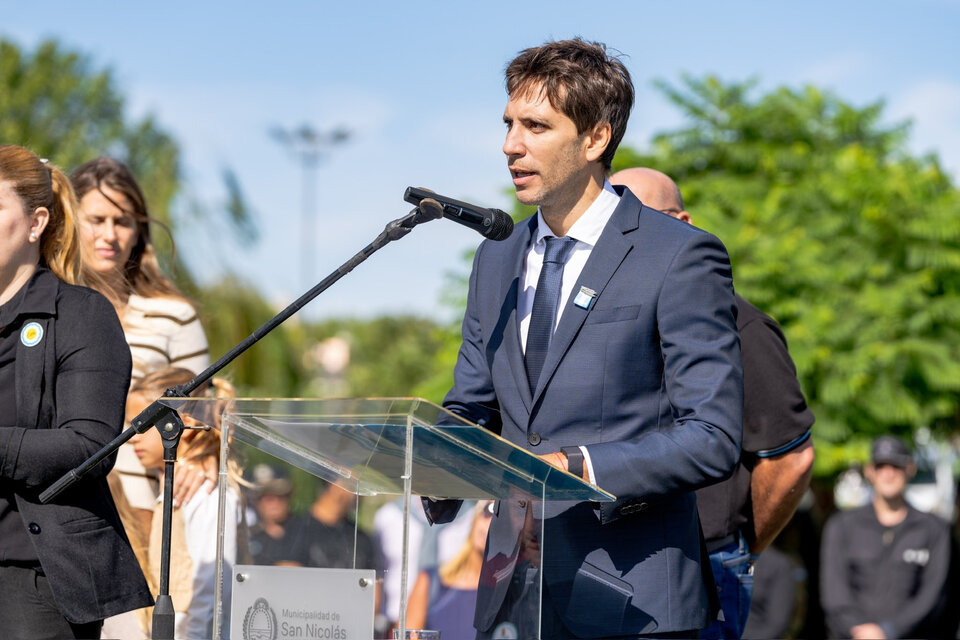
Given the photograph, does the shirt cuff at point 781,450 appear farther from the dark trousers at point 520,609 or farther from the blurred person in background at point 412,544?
the blurred person in background at point 412,544

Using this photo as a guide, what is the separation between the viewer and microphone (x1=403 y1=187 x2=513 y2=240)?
287 cm

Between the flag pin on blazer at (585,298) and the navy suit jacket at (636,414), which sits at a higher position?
the flag pin on blazer at (585,298)

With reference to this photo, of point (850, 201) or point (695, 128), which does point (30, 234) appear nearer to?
point (850, 201)

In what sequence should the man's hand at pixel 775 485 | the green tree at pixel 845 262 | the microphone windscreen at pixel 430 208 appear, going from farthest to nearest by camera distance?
the green tree at pixel 845 262 → the man's hand at pixel 775 485 → the microphone windscreen at pixel 430 208

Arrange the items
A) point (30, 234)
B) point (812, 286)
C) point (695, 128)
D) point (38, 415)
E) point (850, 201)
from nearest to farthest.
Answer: point (38, 415) < point (30, 234) < point (812, 286) < point (850, 201) < point (695, 128)

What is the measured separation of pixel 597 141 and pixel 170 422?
126cm

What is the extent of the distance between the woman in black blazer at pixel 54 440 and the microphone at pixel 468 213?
91 cm

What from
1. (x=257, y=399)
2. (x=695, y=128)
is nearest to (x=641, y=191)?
(x=257, y=399)

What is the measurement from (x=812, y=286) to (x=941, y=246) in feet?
4.75

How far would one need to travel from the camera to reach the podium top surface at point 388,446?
238cm

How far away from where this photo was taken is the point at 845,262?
11.9 metres

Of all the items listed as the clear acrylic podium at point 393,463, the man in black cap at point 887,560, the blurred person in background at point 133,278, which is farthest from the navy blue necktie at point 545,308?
the man in black cap at point 887,560

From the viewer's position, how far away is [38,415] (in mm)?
3031

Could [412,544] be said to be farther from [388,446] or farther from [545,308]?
[545,308]
